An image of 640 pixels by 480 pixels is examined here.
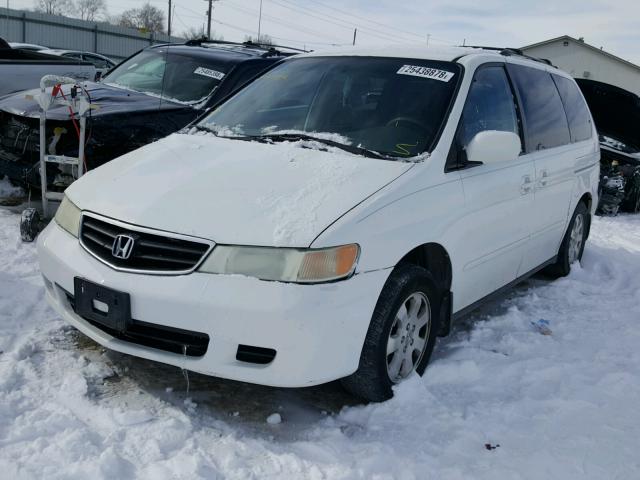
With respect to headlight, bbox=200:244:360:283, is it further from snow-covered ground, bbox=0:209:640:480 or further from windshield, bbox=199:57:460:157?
windshield, bbox=199:57:460:157

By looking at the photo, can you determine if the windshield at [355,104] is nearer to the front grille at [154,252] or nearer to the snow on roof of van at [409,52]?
the snow on roof of van at [409,52]

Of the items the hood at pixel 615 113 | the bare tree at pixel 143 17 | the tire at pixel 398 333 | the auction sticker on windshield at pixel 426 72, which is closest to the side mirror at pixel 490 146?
the auction sticker on windshield at pixel 426 72

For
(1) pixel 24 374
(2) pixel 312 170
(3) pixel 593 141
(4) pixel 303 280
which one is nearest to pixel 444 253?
(2) pixel 312 170

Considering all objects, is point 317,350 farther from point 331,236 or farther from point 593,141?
point 593,141

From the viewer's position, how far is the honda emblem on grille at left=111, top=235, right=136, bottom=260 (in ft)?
9.04

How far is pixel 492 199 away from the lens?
3.74 metres

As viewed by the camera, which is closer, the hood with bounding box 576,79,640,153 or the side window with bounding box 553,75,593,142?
the side window with bounding box 553,75,593,142

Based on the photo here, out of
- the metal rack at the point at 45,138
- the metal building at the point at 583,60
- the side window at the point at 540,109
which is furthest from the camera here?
the metal building at the point at 583,60

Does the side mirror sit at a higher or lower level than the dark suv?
higher

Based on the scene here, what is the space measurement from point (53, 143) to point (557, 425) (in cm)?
451

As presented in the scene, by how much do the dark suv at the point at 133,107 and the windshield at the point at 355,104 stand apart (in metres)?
1.69

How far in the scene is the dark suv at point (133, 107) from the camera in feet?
18.0

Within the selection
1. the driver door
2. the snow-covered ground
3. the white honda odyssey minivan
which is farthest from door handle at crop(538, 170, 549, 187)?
the snow-covered ground

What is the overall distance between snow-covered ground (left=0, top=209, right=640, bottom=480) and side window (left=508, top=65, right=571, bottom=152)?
4.86 feet
